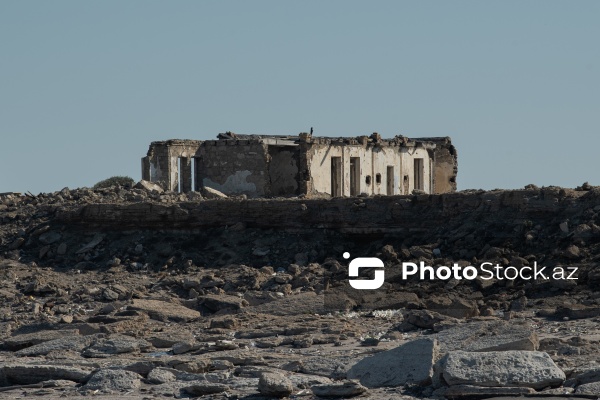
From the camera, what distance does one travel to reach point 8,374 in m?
13.1

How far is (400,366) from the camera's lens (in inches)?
472

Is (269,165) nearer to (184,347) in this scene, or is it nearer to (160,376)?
(184,347)

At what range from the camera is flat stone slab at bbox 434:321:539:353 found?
1215cm

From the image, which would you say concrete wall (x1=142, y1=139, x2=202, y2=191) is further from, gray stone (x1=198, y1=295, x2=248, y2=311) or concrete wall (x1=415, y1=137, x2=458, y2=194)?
gray stone (x1=198, y1=295, x2=248, y2=311)

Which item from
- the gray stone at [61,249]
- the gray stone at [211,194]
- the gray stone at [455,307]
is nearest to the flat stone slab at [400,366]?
the gray stone at [455,307]

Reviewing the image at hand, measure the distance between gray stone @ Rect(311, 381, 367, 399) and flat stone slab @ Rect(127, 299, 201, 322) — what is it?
628cm

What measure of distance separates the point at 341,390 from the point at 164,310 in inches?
265

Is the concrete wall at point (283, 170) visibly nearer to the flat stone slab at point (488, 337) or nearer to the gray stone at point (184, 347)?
the gray stone at point (184, 347)

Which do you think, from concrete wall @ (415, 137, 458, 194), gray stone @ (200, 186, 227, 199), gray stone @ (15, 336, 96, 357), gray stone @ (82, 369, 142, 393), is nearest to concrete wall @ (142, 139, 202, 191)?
gray stone @ (200, 186, 227, 199)

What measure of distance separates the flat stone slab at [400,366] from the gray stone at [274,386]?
79cm

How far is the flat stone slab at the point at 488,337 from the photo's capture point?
12148mm

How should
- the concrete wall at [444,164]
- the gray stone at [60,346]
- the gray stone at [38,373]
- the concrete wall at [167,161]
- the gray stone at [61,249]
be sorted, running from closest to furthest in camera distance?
the gray stone at [38,373] → the gray stone at [60,346] → the gray stone at [61,249] → the concrete wall at [167,161] → the concrete wall at [444,164]

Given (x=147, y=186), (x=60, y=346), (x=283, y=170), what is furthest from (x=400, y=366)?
(x=283, y=170)

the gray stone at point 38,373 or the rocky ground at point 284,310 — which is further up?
the rocky ground at point 284,310
